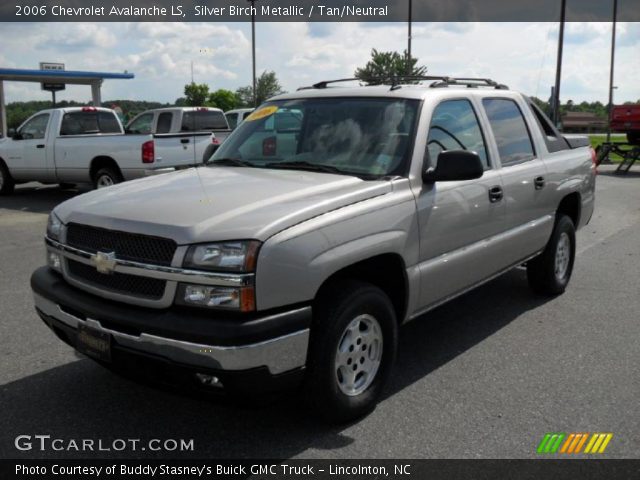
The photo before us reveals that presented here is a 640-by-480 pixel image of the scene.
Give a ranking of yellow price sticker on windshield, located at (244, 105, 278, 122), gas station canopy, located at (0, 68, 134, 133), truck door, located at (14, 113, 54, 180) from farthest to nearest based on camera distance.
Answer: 1. gas station canopy, located at (0, 68, 134, 133)
2. truck door, located at (14, 113, 54, 180)
3. yellow price sticker on windshield, located at (244, 105, 278, 122)

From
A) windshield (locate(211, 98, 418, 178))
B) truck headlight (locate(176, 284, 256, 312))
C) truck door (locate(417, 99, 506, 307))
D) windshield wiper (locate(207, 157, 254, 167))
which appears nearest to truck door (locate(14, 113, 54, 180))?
windshield wiper (locate(207, 157, 254, 167))

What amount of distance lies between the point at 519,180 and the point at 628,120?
20.1 m

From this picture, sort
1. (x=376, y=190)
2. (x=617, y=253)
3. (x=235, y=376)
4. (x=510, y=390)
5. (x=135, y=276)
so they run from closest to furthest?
(x=235, y=376) < (x=135, y=276) < (x=376, y=190) < (x=510, y=390) < (x=617, y=253)

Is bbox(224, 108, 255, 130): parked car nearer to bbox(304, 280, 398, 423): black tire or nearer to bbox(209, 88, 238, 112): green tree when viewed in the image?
bbox(304, 280, 398, 423): black tire

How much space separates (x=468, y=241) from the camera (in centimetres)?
448

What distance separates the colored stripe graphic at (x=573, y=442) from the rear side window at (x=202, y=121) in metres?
12.3

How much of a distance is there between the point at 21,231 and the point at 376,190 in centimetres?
777

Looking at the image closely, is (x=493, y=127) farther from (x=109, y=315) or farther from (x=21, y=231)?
(x=21, y=231)

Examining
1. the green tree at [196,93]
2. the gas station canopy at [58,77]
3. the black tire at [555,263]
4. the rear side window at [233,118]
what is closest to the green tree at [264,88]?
the green tree at [196,93]

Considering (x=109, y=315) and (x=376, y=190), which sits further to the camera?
(x=376, y=190)

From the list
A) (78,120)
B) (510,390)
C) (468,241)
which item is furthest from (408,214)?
(78,120)

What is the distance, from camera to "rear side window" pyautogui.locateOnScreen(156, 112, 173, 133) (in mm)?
14531

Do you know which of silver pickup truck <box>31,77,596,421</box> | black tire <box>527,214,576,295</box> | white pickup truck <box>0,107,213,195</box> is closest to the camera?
silver pickup truck <box>31,77,596,421</box>

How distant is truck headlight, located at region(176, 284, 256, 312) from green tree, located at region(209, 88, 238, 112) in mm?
61291
